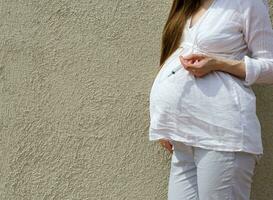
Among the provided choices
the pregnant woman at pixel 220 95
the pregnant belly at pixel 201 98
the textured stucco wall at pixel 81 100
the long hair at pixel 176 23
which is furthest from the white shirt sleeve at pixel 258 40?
the textured stucco wall at pixel 81 100

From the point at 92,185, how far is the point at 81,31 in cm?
90

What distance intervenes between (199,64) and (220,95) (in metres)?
0.16

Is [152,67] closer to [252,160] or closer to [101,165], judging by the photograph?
[101,165]

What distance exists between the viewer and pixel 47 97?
3215mm

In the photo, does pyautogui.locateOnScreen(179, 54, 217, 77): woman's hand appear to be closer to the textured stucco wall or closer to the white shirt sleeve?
the white shirt sleeve

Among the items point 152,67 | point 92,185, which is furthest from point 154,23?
point 92,185

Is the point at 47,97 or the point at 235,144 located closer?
the point at 235,144

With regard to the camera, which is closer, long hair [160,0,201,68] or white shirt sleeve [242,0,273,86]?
white shirt sleeve [242,0,273,86]

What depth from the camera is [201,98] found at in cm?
237

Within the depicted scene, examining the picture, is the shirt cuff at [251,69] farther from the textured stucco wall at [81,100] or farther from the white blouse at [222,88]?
the textured stucco wall at [81,100]

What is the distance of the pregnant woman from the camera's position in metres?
2.33

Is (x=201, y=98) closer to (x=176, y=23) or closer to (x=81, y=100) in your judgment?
(x=176, y=23)

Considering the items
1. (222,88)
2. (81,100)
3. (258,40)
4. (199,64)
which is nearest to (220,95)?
(222,88)

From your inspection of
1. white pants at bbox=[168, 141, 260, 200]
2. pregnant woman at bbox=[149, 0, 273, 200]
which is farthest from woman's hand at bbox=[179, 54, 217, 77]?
white pants at bbox=[168, 141, 260, 200]
